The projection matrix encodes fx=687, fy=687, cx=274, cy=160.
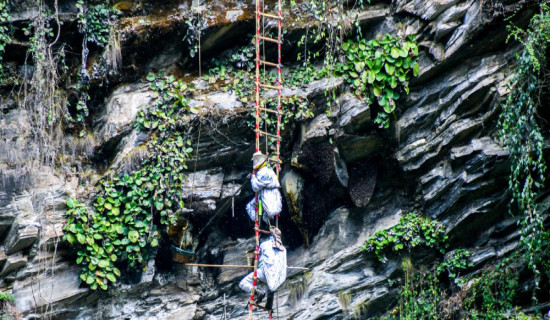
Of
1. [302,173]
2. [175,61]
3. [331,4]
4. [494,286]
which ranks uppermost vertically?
[331,4]

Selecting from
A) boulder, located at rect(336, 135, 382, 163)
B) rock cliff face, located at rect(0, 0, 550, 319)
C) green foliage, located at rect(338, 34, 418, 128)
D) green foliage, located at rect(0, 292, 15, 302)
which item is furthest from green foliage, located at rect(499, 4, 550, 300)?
green foliage, located at rect(0, 292, 15, 302)

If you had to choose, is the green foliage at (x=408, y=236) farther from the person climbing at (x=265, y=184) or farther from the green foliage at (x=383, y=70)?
the person climbing at (x=265, y=184)

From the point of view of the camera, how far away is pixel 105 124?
9633 mm

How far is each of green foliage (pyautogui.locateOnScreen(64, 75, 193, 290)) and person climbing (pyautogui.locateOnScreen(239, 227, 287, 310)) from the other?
5.07 ft

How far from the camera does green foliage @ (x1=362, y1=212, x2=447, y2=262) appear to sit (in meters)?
9.53

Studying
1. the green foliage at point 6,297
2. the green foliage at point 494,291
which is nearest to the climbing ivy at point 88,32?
the green foliage at point 6,297

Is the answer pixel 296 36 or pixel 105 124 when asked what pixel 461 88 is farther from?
pixel 105 124

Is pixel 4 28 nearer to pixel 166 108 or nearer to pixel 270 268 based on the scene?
pixel 166 108

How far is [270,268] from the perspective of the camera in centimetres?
826

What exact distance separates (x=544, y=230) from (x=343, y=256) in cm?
267

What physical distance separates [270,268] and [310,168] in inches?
74.9

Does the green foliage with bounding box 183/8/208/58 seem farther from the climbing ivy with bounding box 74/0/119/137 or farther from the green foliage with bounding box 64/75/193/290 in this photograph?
the climbing ivy with bounding box 74/0/119/137

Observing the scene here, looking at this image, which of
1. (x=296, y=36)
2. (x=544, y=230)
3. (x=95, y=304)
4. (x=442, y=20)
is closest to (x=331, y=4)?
(x=296, y=36)

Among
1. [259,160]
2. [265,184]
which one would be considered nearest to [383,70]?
[259,160]
